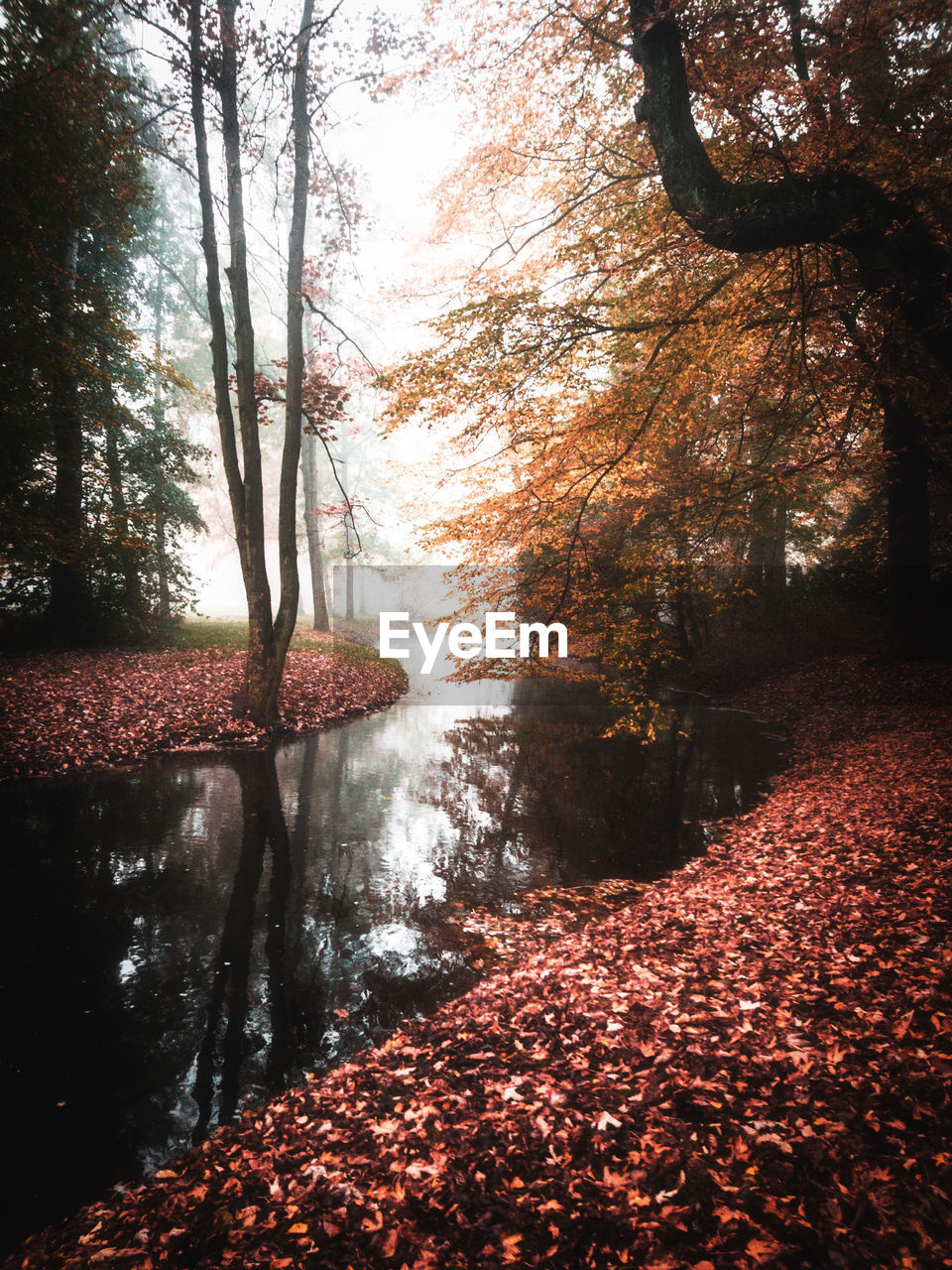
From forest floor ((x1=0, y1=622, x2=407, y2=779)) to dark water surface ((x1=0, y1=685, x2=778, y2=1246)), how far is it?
624 mm

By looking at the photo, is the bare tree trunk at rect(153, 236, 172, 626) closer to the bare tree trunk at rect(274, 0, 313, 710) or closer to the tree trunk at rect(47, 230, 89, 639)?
the tree trunk at rect(47, 230, 89, 639)

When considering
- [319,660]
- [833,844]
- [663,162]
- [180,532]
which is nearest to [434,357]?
[663,162]

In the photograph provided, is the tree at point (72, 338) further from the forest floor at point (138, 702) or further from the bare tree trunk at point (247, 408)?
the forest floor at point (138, 702)

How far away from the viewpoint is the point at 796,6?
23.5 feet

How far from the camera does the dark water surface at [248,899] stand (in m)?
3.40

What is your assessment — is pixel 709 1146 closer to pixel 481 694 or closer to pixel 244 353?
pixel 244 353

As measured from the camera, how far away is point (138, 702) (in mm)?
10453

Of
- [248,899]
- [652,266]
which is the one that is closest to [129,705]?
[248,899]

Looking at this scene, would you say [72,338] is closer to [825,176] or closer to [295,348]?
[295,348]

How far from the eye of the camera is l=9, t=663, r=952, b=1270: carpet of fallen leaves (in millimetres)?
2277

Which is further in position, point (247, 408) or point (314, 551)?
point (314, 551)

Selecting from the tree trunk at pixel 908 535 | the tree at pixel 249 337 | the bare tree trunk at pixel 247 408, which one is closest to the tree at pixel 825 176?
the tree trunk at pixel 908 535

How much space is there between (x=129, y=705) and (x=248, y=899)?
6290 mm

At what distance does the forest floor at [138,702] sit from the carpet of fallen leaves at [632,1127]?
7540 millimetres
